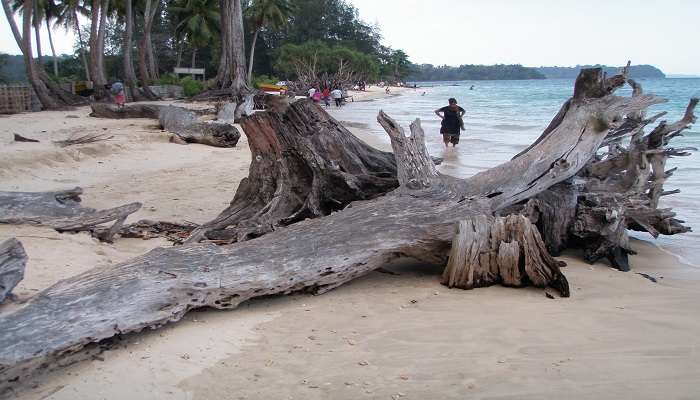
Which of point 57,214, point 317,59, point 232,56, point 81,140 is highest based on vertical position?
point 232,56

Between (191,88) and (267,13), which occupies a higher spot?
(267,13)

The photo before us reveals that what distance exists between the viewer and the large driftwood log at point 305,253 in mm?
3258

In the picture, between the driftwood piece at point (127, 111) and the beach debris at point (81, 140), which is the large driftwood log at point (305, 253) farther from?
the driftwood piece at point (127, 111)

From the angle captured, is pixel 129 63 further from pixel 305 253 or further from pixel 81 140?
pixel 305 253

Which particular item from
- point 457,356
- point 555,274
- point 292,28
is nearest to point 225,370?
point 457,356

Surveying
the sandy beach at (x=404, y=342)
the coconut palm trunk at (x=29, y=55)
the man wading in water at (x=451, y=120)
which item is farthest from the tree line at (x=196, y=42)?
the sandy beach at (x=404, y=342)

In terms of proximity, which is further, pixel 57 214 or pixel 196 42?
pixel 196 42

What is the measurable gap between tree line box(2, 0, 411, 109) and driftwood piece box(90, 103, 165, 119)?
5.28 meters

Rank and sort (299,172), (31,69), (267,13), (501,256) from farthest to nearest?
1. (267,13)
2. (31,69)
3. (299,172)
4. (501,256)

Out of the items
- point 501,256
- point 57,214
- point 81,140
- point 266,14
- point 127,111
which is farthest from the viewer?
point 266,14

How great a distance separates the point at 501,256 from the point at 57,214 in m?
3.87

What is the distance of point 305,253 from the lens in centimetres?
441

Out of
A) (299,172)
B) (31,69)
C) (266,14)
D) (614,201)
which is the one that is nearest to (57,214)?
(299,172)

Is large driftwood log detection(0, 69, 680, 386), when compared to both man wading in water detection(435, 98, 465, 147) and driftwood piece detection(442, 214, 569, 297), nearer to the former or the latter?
driftwood piece detection(442, 214, 569, 297)
